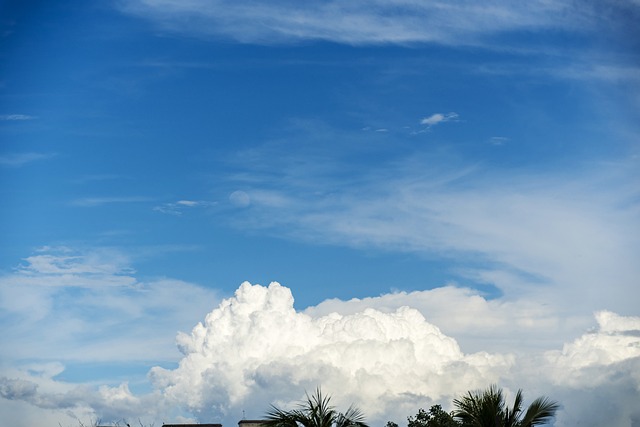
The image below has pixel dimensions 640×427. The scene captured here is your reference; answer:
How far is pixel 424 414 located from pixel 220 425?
6587 centimetres

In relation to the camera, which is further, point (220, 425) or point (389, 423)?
point (220, 425)

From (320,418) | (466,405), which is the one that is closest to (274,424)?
(320,418)

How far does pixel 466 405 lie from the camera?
30359 millimetres

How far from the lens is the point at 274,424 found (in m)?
28.2

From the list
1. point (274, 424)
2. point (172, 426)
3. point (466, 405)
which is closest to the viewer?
point (274, 424)

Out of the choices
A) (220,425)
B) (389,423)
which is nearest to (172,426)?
(220,425)

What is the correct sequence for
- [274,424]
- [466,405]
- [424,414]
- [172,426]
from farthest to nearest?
[172,426] → [424,414] → [466,405] → [274,424]

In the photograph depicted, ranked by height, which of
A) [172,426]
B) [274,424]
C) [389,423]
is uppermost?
[172,426]

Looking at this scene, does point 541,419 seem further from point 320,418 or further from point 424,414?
point 424,414

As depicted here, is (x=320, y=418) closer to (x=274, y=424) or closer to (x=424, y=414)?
(x=274, y=424)

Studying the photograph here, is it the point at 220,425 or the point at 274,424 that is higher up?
the point at 220,425

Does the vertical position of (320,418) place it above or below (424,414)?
below

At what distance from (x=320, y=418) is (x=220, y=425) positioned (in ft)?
356

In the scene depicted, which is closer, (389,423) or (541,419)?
(541,419)
